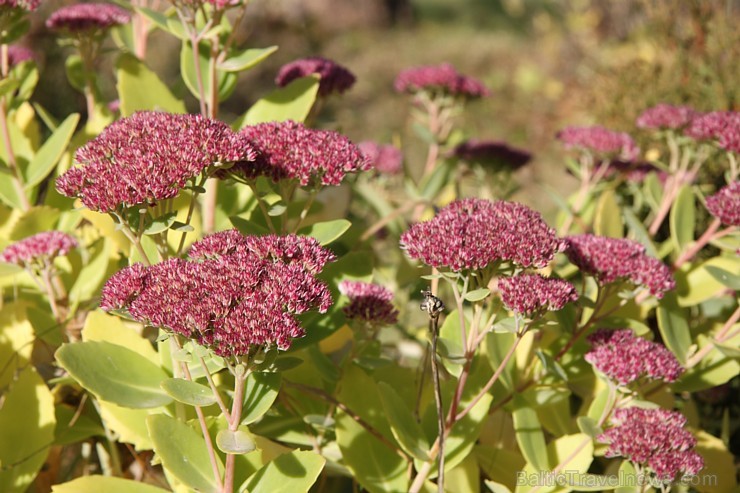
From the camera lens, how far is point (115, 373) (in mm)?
1021

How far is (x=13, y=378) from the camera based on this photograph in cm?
128

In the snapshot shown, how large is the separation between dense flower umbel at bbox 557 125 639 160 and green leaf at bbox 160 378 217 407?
1.13 meters

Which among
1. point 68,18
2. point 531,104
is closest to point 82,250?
point 68,18

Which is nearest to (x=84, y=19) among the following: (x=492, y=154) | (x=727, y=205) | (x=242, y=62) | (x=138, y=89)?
(x=138, y=89)

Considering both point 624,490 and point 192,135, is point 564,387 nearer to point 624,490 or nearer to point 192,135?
point 624,490

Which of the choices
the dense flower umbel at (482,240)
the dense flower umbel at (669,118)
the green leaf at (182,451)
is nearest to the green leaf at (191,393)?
the green leaf at (182,451)

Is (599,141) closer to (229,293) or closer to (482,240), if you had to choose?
(482,240)

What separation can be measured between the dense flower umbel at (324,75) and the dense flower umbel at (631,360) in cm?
71

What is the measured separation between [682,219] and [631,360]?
517 millimetres

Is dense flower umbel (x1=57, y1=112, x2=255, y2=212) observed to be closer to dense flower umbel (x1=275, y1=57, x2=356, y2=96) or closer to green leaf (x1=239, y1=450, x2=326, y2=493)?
green leaf (x1=239, y1=450, x2=326, y2=493)


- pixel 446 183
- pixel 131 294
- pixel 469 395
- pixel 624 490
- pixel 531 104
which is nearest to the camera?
pixel 131 294

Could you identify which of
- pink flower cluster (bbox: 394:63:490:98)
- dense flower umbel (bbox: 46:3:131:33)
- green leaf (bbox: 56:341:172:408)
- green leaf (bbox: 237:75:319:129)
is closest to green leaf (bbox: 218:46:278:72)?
green leaf (bbox: 237:75:319:129)

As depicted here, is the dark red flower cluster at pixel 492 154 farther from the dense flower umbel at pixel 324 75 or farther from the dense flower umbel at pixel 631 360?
the dense flower umbel at pixel 631 360

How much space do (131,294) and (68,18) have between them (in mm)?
758
